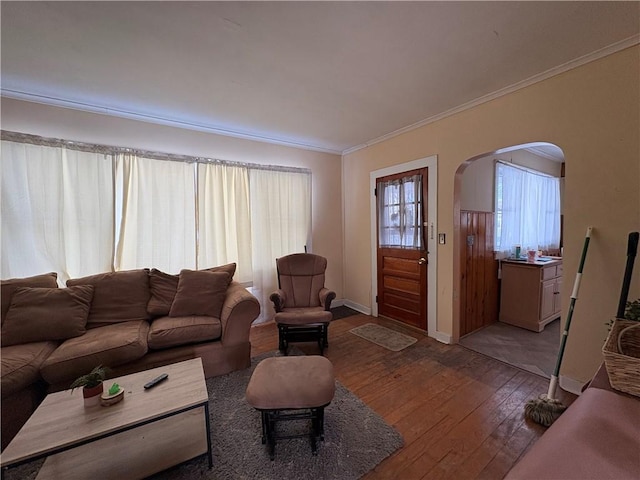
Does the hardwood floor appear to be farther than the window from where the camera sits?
No

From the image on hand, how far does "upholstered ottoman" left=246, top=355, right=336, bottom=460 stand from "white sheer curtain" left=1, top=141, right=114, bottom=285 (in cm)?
223

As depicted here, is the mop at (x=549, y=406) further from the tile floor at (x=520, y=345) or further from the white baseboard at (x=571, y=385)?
the tile floor at (x=520, y=345)

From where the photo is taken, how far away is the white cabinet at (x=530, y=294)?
10.2ft

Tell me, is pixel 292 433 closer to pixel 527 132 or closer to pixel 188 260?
pixel 188 260

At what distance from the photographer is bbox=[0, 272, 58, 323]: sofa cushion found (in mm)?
1978

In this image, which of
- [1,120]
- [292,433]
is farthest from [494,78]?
[1,120]

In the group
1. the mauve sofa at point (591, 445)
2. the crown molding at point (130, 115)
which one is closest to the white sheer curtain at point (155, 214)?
Answer: the crown molding at point (130, 115)

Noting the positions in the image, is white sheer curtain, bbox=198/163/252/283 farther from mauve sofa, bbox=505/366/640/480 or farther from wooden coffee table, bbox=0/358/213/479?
mauve sofa, bbox=505/366/640/480

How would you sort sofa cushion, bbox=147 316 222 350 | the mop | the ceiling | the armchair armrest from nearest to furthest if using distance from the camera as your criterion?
1. the ceiling
2. the mop
3. sofa cushion, bbox=147 316 222 350
4. the armchair armrest

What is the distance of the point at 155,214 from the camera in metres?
2.82

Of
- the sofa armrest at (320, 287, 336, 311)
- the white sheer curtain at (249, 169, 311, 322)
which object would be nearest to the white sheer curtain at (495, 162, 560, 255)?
the sofa armrest at (320, 287, 336, 311)

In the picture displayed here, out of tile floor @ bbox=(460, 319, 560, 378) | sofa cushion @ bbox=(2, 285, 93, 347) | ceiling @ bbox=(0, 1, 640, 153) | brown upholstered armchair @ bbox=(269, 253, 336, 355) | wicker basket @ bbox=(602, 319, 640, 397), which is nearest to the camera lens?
wicker basket @ bbox=(602, 319, 640, 397)

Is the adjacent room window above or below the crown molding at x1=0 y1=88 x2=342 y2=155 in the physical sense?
below

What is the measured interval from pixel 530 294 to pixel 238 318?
347 centimetres
